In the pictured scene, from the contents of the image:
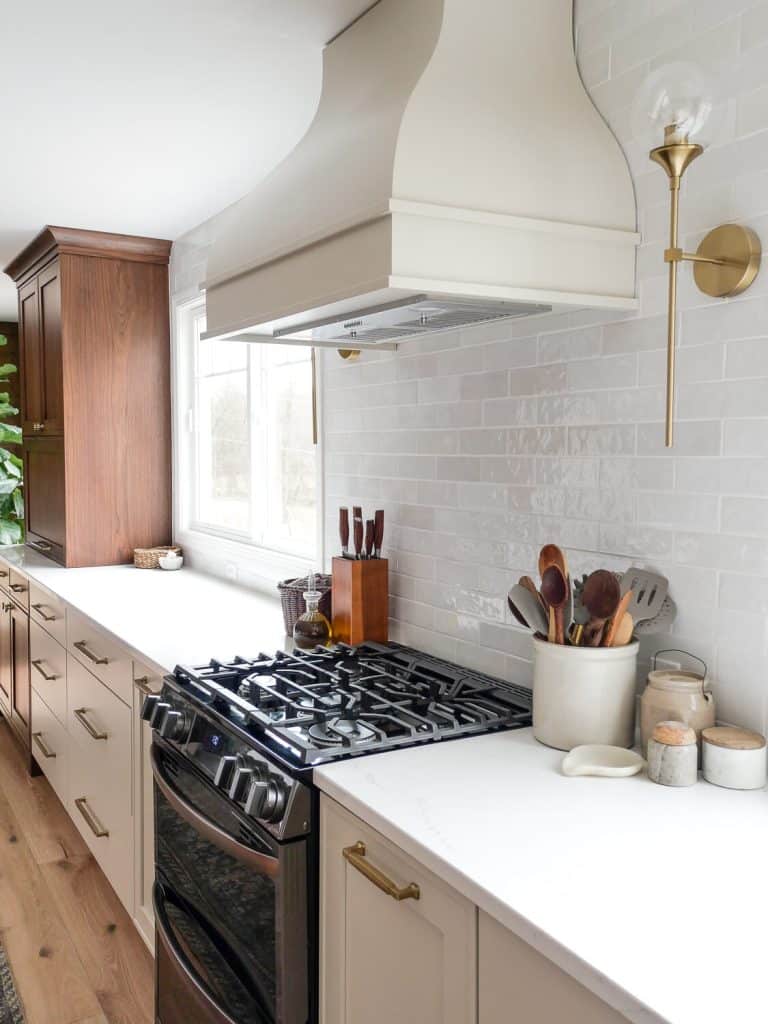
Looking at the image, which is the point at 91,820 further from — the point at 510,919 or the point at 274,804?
the point at 510,919

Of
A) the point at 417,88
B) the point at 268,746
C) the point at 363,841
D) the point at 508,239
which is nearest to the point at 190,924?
the point at 268,746

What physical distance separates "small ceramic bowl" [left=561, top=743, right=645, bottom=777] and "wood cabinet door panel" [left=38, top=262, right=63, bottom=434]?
130 inches

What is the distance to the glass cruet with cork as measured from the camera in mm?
2457

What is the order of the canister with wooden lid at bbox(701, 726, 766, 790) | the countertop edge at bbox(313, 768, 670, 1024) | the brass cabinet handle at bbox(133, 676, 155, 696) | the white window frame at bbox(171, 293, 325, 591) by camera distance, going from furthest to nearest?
the white window frame at bbox(171, 293, 325, 591) → the brass cabinet handle at bbox(133, 676, 155, 696) → the canister with wooden lid at bbox(701, 726, 766, 790) → the countertop edge at bbox(313, 768, 670, 1024)

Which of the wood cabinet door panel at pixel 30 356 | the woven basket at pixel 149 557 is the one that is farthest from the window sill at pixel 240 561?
the wood cabinet door panel at pixel 30 356

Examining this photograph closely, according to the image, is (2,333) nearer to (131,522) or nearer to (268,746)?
(131,522)

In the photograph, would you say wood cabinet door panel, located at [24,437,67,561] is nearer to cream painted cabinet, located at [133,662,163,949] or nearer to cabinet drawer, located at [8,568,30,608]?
cabinet drawer, located at [8,568,30,608]

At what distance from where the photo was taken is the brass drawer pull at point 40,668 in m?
3.61

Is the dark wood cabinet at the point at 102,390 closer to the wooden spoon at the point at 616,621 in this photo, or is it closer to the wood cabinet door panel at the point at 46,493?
the wood cabinet door panel at the point at 46,493

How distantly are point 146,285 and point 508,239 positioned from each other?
119 inches

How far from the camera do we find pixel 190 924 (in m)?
1.99

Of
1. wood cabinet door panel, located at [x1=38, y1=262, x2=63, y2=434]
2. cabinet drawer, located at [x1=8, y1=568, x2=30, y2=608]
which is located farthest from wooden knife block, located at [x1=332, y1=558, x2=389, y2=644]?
wood cabinet door panel, located at [x1=38, y1=262, x2=63, y2=434]

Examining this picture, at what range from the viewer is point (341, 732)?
170 centimetres

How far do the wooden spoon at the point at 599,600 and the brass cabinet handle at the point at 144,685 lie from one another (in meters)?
1.24
